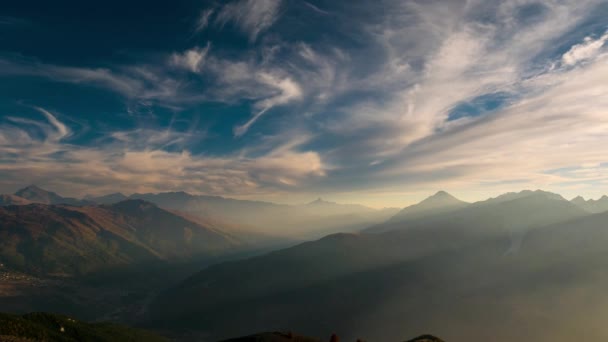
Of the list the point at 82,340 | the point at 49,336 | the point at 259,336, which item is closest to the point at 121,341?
the point at 82,340

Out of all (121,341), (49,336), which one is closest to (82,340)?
(49,336)

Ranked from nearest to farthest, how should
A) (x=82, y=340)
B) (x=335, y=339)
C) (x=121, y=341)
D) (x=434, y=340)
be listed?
(x=335, y=339) → (x=434, y=340) → (x=82, y=340) → (x=121, y=341)

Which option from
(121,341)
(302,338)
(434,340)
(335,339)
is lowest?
(121,341)

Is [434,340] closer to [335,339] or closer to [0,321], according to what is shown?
[335,339]

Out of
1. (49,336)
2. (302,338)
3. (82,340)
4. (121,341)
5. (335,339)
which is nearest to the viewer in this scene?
(335,339)

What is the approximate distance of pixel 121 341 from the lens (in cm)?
19788

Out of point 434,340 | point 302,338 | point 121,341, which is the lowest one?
point 121,341

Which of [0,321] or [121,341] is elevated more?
[0,321]

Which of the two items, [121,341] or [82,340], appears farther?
Result: [121,341]

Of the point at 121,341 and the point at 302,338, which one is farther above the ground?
the point at 302,338

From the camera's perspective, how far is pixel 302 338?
292ft

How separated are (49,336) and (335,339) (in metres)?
Answer: 101

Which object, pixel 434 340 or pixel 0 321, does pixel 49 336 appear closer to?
pixel 0 321

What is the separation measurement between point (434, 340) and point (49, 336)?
138124 millimetres
